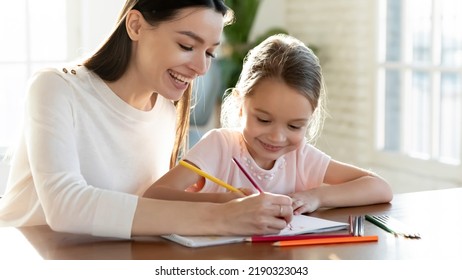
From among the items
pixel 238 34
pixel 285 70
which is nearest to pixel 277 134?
pixel 285 70

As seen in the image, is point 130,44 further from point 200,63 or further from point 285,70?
point 285,70

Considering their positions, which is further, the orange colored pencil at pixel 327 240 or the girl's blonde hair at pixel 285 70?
the girl's blonde hair at pixel 285 70

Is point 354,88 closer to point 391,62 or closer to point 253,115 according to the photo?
point 391,62

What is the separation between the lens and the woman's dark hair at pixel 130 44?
1908 mm

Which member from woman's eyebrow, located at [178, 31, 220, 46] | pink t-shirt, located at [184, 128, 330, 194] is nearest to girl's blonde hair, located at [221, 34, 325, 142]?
pink t-shirt, located at [184, 128, 330, 194]

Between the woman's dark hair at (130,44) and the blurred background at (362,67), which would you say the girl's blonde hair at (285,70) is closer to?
the woman's dark hair at (130,44)

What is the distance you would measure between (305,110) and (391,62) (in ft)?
11.6

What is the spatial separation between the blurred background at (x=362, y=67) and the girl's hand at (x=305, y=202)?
2847mm

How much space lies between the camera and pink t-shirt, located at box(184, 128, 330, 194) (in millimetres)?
2125

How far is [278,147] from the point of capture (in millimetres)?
2043

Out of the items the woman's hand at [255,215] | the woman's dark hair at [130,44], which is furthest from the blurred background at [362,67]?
the woman's hand at [255,215]

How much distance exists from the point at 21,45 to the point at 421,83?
8.78ft

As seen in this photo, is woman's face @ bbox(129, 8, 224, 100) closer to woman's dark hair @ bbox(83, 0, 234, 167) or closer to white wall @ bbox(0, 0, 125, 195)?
woman's dark hair @ bbox(83, 0, 234, 167)

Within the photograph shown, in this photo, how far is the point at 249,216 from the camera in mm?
1588
